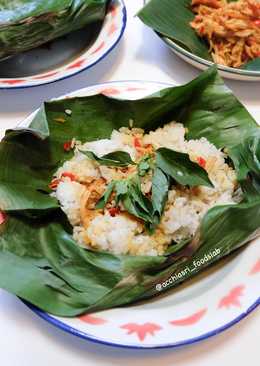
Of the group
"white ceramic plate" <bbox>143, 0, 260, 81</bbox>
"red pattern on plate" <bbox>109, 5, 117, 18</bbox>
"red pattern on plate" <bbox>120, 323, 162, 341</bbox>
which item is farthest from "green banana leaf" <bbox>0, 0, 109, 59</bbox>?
"red pattern on plate" <bbox>120, 323, 162, 341</bbox>

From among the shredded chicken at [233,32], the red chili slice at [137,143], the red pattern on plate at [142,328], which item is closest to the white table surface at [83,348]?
the red pattern on plate at [142,328]

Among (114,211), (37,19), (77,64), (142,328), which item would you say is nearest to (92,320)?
(142,328)

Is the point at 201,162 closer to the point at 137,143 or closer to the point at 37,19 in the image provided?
the point at 137,143

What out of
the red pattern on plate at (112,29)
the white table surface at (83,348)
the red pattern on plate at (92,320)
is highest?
the red pattern on plate at (112,29)

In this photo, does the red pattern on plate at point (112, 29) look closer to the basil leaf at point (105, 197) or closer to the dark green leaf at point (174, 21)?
the dark green leaf at point (174, 21)

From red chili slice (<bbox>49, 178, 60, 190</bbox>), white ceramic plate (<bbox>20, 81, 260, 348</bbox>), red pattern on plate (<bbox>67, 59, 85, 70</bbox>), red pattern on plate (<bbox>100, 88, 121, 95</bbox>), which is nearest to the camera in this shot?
white ceramic plate (<bbox>20, 81, 260, 348</bbox>)

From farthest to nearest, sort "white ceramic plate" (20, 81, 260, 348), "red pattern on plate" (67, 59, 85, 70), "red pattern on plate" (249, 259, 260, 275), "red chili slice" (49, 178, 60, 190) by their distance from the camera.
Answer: "red pattern on plate" (67, 59, 85, 70) < "red chili slice" (49, 178, 60, 190) < "red pattern on plate" (249, 259, 260, 275) < "white ceramic plate" (20, 81, 260, 348)

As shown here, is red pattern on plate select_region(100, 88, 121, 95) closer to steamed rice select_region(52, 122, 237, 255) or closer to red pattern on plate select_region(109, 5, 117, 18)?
steamed rice select_region(52, 122, 237, 255)
